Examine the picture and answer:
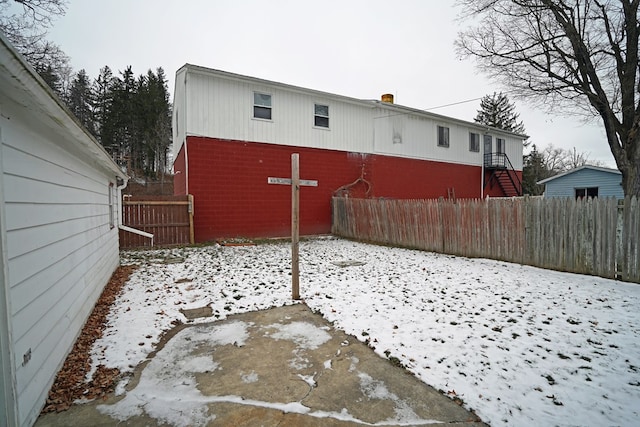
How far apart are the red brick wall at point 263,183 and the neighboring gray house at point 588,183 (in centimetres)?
1218

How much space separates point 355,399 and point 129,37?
20122 mm

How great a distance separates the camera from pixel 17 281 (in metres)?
2.05

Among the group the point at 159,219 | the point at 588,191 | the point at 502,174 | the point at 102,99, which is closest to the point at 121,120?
the point at 102,99

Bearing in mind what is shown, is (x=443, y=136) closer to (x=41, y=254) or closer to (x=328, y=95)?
(x=328, y=95)

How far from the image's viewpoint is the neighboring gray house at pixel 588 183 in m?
16.7

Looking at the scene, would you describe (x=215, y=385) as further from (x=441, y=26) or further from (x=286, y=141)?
(x=441, y=26)

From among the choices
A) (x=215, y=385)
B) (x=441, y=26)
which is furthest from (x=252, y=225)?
(x=441, y=26)

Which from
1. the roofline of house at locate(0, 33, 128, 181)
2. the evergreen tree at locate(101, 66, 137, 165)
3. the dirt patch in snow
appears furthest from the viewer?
the evergreen tree at locate(101, 66, 137, 165)

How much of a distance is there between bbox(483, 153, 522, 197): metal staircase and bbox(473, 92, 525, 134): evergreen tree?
2148cm

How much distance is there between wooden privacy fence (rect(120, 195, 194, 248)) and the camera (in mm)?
9641

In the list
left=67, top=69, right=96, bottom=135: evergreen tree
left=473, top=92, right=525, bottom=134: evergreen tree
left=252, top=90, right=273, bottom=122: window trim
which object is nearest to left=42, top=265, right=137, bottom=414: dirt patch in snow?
left=252, top=90, right=273, bottom=122: window trim

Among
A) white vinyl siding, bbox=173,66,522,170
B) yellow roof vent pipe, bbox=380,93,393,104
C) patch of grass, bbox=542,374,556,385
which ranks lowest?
patch of grass, bbox=542,374,556,385

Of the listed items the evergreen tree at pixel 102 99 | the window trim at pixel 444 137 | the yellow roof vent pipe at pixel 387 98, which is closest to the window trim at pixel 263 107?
the yellow roof vent pipe at pixel 387 98

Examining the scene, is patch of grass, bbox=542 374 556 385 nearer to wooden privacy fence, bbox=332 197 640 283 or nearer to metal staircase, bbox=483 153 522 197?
wooden privacy fence, bbox=332 197 640 283
